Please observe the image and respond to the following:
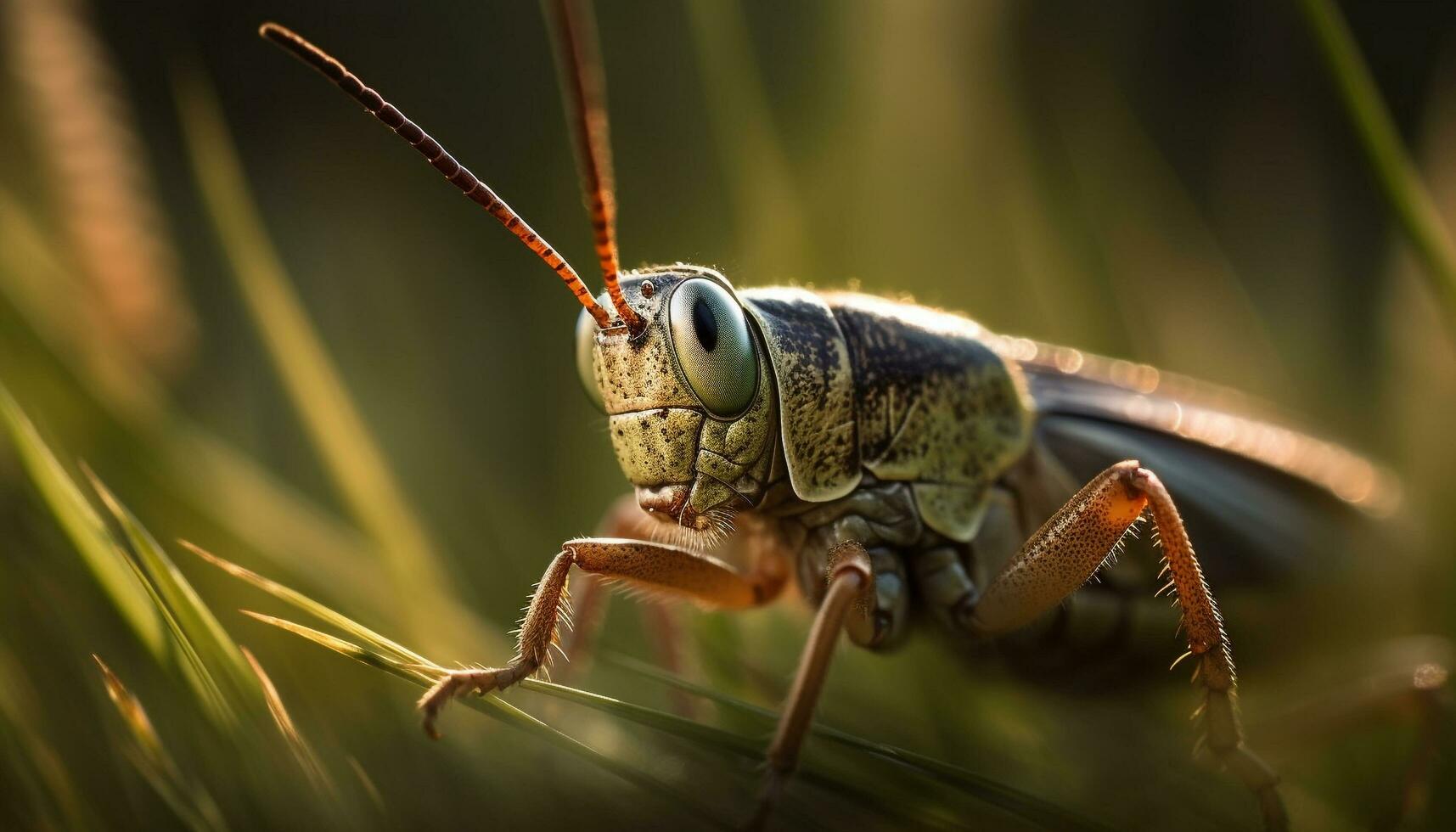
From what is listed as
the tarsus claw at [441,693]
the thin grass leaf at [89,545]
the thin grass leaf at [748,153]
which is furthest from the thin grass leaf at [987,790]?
the thin grass leaf at [748,153]

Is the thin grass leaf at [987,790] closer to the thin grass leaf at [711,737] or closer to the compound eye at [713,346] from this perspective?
the thin grass leaf at [711,737]

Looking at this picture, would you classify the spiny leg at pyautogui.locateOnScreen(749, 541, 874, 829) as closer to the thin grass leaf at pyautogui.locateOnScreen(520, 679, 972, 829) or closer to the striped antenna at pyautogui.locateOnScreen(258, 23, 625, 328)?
the thin grass leaf at pyautogui.locateOnScreen(520, 679, 972, 829)

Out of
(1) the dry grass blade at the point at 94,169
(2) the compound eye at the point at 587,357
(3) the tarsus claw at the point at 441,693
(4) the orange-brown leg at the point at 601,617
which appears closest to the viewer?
(3) the tarsus claw at the point at 441,693

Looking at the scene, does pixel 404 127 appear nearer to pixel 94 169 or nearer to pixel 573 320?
pixel 94 169

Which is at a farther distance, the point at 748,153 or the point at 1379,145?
the point at 748,153

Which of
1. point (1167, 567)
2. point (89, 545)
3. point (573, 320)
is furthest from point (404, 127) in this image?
point (573, 320)

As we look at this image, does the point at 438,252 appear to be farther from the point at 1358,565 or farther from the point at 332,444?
the point at 1358,565
